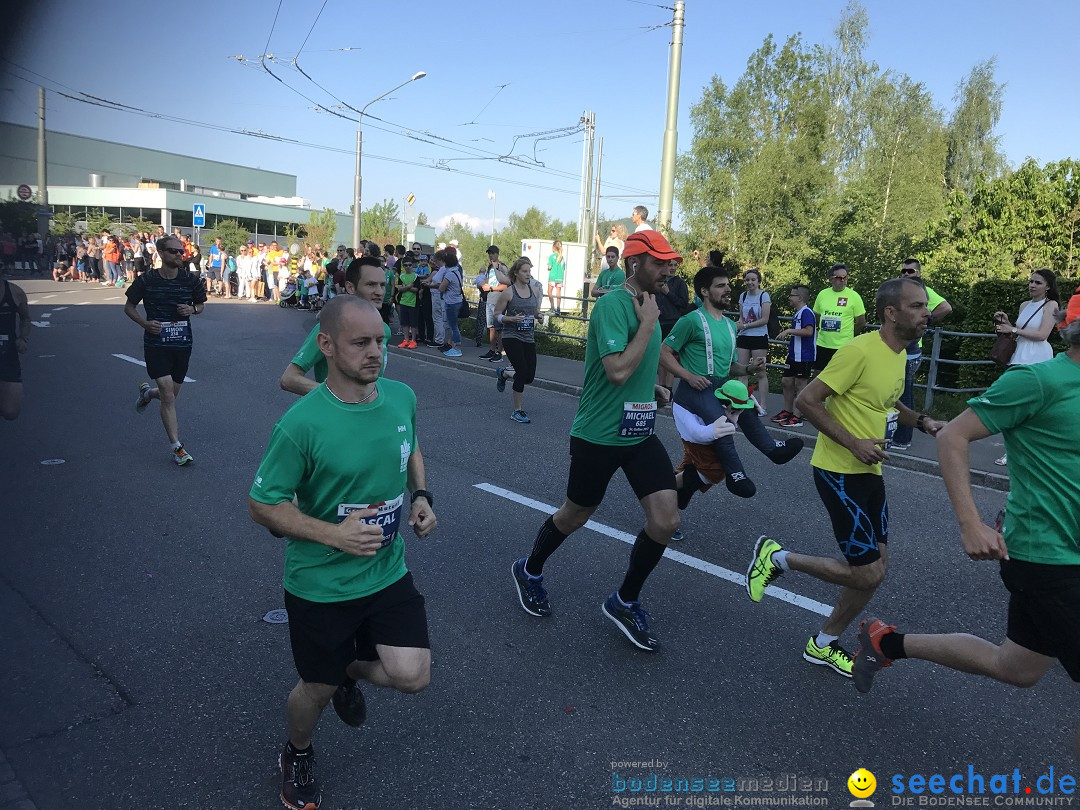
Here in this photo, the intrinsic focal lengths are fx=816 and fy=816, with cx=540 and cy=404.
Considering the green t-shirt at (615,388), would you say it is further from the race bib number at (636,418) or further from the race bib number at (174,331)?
the race bib number at (174,331)

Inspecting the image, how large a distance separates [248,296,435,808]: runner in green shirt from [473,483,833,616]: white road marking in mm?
2700

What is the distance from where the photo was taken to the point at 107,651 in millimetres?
3875

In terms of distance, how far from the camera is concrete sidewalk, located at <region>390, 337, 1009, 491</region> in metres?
8.16

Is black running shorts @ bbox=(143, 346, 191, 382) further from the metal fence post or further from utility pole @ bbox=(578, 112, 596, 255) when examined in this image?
utility pole @ bbox=(578, 112, 596, 255)

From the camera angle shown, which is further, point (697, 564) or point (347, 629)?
point (697, 564)

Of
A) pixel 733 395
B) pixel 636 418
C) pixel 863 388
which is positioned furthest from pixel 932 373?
pixel 636 418

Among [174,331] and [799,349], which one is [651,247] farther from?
[799,349]

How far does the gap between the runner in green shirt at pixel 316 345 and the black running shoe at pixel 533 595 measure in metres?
1.54

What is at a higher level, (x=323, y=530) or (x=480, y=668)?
(x=323, y=530)

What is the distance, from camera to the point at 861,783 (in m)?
3.04

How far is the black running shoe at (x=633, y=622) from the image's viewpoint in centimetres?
403

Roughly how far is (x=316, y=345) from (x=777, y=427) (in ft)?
22.1

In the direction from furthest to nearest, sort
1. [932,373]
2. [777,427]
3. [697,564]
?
[932,373] → [777,427] → [697,564]

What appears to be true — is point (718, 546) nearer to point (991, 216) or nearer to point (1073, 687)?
point (1073, 687)
